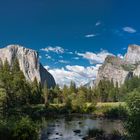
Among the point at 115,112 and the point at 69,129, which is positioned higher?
the point at 115,112

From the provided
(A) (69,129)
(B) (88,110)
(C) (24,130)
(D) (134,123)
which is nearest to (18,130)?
(C) (24,130)

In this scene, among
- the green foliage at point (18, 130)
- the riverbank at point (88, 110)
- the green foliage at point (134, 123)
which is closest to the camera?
the green foliage at point (134, 123)

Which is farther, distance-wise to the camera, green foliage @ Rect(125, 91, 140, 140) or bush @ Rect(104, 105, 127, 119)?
bush @ Rect(104, 105, 127, 119)

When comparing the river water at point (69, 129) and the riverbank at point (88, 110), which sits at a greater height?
the riverbank at point (88, 110)

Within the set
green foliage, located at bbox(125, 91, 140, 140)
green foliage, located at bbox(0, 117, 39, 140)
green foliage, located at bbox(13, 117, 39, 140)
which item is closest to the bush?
green foliage, located at bbox(13, 117, 39, 140)

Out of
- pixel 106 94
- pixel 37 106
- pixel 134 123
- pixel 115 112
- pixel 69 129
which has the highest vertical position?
pixel 106 94

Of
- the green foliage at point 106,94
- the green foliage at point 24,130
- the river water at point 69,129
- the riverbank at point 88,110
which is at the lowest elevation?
the river water at point 69,129

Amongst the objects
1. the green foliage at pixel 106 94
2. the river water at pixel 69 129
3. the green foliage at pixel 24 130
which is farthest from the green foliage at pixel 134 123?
the green foliage at pixel 106 94

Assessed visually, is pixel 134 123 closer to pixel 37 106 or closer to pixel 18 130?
pixel 18 130

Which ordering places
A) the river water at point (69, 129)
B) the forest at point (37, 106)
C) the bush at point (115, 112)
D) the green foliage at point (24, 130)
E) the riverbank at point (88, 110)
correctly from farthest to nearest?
the bush at point (115, 112) → the riverbank at point (88, 110) → the river water at point (69, 129) → the green foliage at point (24, 130) → the forest at point (37, 106)

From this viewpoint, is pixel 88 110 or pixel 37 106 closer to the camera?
pixel 37 106

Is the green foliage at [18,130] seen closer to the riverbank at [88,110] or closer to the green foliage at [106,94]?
the riverbank at [88,110]

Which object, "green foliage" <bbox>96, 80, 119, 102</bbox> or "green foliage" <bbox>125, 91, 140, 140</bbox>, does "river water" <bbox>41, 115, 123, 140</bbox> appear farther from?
"green foliage" <bbox>96, 80, 119, 102</bbox>

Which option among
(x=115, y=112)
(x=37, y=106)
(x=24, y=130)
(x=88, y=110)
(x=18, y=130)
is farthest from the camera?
(x=88, y=110)
